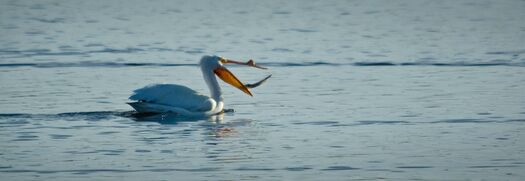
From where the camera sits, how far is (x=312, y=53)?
16781 mm

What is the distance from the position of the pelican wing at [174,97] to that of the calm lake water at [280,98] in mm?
174

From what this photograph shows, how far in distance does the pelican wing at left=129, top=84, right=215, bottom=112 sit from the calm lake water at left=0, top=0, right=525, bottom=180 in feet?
0.57

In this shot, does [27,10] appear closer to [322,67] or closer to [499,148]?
[322,67]

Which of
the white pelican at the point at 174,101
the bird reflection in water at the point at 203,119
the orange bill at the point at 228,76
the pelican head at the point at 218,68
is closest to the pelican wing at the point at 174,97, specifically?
the white pelican at the point at 174,101

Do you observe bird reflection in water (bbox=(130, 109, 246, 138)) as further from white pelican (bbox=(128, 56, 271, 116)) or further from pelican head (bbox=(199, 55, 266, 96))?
pelican head (bbox=(199, 55, 266, 96))

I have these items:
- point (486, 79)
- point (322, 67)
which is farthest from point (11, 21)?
point (486, 79)

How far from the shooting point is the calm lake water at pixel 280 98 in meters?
8.71

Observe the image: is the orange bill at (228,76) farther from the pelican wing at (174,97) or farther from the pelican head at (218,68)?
the pelican wing at (174,97)

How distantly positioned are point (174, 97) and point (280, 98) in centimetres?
151

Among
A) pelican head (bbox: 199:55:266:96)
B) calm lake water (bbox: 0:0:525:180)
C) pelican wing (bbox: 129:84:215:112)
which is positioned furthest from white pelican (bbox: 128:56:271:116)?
pelican head (bbox: 199:55:266:96)

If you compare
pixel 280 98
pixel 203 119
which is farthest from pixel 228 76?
pixel 203 119

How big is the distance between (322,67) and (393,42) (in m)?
3.37

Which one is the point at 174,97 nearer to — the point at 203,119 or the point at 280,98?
the point at 203,119

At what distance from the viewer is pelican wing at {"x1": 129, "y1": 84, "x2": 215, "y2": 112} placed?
36.3ft
